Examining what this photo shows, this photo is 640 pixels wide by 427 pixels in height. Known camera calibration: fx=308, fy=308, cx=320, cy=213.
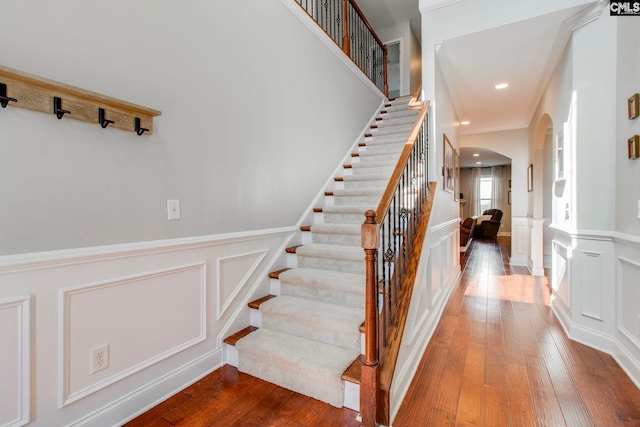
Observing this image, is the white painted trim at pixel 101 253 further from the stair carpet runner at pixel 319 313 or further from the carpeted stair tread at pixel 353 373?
the carpeted stair tread at pixel 353 373

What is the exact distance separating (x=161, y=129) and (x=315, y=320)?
1594 mm

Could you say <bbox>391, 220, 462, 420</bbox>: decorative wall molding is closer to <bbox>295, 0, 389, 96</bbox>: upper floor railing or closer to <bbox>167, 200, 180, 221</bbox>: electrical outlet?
<bbox>167, 200, 180, 221</bbox>: electrical outlet

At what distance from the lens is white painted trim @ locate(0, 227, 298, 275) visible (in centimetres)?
128

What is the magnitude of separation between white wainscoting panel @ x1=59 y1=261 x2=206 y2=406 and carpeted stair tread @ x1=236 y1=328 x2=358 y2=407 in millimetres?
384

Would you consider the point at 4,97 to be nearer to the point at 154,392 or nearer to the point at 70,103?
the point at 70,103

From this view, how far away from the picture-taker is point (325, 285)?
2.45 meters

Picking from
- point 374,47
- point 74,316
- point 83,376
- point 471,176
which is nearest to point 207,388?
point 83,376

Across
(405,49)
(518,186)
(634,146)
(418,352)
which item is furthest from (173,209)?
(405,49)

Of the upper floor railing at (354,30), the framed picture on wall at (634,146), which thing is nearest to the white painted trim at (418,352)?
the framed picture on wall at (634,146)

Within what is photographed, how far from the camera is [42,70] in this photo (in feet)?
4.48

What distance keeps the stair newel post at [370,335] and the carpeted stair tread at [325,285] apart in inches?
25.7

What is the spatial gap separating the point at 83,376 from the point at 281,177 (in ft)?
6.44

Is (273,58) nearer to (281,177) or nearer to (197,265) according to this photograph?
(281,177)

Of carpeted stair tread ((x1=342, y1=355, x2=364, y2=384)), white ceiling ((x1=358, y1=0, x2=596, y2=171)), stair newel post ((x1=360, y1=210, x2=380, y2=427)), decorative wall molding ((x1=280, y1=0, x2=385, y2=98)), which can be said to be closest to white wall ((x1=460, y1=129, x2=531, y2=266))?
white ceiling ((x1=358, y1=0, x2=596, y2=171))
